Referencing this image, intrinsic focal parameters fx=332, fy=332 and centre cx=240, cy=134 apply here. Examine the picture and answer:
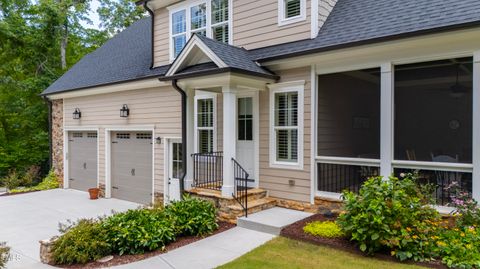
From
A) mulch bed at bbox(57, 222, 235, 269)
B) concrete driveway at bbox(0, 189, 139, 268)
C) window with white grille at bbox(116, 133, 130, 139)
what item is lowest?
concrete driveway at bbox(0, 189, 139, 268)

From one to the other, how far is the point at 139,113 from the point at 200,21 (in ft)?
10.8

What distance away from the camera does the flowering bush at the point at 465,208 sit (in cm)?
492

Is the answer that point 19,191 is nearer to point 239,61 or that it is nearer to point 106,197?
point 106,197

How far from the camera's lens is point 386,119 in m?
5.93

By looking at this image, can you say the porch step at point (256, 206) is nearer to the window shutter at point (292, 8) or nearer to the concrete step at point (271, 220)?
the concrete step at point (271, 220)

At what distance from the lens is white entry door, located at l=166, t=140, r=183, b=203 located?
911 centimetres

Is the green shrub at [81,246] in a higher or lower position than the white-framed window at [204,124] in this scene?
lower

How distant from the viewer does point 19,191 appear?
1214 cm

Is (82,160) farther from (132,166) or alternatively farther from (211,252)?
(211,252)

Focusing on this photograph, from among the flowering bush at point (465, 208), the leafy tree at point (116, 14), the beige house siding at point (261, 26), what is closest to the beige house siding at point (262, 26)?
the beige house siding at point (261, 26)

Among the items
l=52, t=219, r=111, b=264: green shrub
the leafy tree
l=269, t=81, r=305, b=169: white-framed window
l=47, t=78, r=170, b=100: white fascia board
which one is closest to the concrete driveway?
l=52, t=219, r=111, b=264: green shrub

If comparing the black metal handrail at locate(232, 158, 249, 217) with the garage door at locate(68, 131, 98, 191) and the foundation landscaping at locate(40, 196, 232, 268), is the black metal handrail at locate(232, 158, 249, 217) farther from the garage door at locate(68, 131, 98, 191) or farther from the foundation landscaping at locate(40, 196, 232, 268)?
the garage door at locate(68, 131, 98, 191)

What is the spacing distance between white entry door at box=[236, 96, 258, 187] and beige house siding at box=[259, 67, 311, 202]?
28cm

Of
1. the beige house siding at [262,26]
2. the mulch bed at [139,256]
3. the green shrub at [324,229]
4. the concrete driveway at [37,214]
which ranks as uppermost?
the beige house siding at [262,26]
